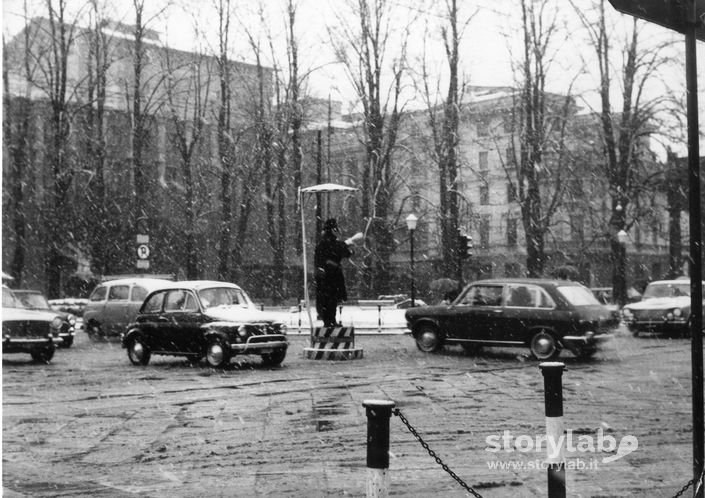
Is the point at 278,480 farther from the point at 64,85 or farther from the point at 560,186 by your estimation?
the point at 560,186

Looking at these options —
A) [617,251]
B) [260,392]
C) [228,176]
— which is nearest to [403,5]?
[260,392]

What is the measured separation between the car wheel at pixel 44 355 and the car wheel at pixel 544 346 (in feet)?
26.0

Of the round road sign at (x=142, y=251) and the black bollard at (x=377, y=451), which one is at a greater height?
the round road sign at (x=142, y=251)

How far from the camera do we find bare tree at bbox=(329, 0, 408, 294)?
13211mm

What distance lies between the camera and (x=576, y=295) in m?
13.1

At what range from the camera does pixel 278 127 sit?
19.2 m

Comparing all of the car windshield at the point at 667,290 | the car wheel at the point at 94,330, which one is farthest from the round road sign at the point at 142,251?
the car windshield at the point at 667,290

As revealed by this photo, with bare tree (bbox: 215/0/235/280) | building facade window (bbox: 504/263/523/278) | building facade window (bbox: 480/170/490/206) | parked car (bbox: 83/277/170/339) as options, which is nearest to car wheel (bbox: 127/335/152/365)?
parked car (bbox: 83/277/170/339)

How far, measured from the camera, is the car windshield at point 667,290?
18.8 meters

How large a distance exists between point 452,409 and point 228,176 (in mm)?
17145

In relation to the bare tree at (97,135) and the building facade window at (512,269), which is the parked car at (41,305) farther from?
the building facade window at (512,269)

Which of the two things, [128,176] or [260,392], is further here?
[128,176]

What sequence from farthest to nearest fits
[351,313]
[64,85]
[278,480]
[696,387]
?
[351,313], [64,85], [278,480], [696,387]

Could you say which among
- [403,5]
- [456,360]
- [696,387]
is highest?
[403,5]
